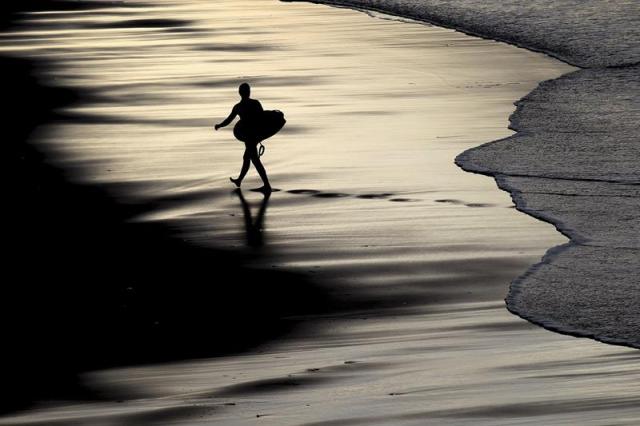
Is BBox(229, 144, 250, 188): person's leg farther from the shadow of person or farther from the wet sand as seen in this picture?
the wet sand

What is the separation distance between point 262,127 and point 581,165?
356 cm

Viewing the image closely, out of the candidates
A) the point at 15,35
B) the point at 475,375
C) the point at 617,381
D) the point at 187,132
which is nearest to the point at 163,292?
the point at 475,375

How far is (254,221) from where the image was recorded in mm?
14641

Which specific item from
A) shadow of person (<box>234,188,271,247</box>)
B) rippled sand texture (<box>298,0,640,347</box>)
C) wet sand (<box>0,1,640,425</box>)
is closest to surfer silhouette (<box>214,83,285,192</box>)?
shadow of person (<box>234,188,271,247</box>)

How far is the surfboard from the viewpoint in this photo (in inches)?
627

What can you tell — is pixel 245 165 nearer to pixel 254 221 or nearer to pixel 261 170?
pixel 261 170

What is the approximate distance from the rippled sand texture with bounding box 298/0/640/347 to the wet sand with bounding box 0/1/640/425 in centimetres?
31

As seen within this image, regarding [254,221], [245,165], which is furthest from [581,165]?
[254,221]

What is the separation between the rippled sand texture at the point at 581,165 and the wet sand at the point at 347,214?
305mm

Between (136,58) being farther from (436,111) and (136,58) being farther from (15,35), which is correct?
(436,111)

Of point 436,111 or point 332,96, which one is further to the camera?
point 332,96

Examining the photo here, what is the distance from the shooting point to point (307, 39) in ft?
97.0

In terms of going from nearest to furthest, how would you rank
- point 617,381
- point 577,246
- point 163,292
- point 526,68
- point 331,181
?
point 617,381 < point 163,292 < point 577,246 < point 331,181 < point 526,68

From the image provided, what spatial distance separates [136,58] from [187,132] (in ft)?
26.0
